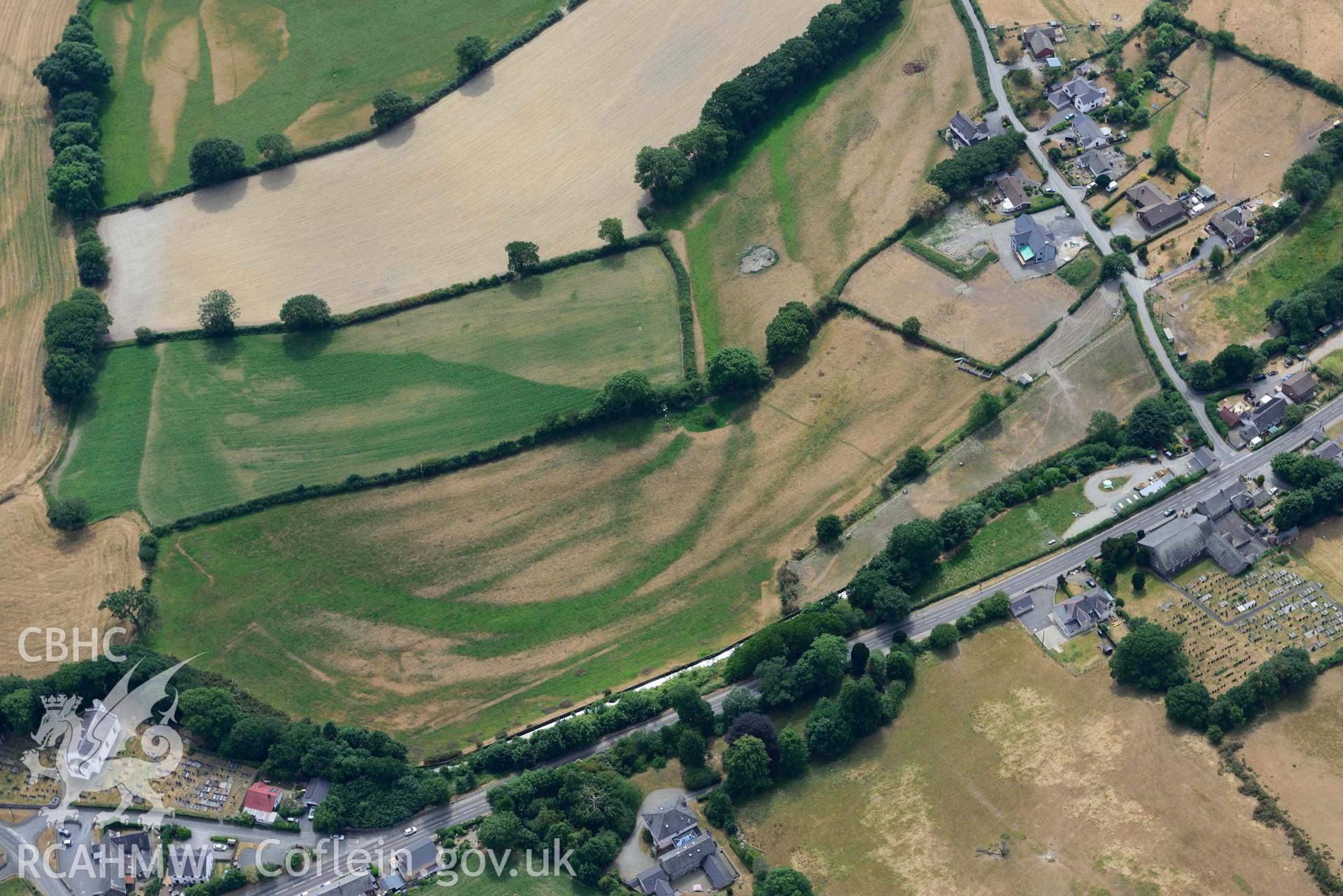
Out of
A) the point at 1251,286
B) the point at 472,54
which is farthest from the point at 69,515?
the point at 1251,286

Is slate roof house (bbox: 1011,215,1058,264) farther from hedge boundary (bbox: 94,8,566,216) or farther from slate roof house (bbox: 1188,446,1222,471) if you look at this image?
hedge boundary (bbox: 94,8,566,216)

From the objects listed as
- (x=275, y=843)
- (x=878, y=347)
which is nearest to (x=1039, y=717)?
(x=878, y=347)

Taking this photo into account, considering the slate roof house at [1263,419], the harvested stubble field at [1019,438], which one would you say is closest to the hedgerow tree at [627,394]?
the harvested stubble field at [1019,438]

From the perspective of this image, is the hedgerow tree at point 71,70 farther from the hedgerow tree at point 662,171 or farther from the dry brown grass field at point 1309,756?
the dry brown grass field at point 1309,756

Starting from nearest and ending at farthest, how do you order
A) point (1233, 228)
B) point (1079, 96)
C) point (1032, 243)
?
point (1233, 228)
point (1032, 243)
point (1079, 96)

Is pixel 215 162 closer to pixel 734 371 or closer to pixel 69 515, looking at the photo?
pixel 69 515
